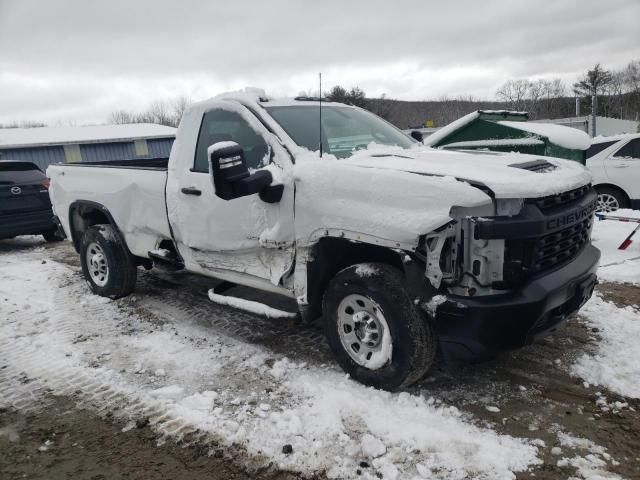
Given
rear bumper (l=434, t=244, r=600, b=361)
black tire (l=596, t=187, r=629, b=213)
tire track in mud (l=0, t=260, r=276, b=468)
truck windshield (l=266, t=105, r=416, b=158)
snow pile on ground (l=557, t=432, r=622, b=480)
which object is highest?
truck windshield (l=266, t=105, r=416, b=158)

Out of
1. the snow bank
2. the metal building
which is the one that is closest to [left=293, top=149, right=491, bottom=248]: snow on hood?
the snow bank

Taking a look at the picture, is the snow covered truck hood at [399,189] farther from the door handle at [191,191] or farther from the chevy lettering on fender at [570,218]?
the door handle at [191,191]

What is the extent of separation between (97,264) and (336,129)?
3.30m

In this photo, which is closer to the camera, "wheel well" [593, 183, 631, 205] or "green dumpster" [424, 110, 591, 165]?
"green dumpster" [424, 110, 591, 165]

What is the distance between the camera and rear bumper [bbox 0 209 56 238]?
8.32 meters

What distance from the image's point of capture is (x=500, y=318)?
8.91 ft

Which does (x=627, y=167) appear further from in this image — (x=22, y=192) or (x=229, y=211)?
(x=22, y=192)

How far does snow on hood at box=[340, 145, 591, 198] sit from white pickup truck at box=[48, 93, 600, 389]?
0.04ft

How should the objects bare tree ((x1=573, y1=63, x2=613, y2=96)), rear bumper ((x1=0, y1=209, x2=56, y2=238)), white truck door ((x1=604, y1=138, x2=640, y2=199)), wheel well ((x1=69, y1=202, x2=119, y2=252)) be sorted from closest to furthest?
wheel well ((x1=69, y1=202, x2=119, y2=252)) → rear bumper ((x1=0, y1=209, x2=56, y2=238)) → white truck door ((x1=604, y1=138, x2=640, y2=199)) → bare tree ((x1=573, y1=63, x2=613, y2=96))

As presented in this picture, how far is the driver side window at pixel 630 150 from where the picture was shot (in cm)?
874

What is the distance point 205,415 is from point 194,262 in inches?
64.3

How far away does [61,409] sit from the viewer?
3340 millimetres

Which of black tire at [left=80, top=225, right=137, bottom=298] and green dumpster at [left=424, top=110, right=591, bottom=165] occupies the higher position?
green dumpster at [left=424, top=110, right=591, bottom=165]

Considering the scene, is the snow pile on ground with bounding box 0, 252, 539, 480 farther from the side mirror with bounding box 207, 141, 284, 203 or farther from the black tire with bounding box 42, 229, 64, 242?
the black tire with bounding box 42, 229, 64, 242
